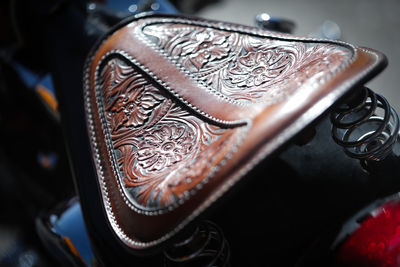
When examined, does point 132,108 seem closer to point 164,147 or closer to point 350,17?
point 164,147

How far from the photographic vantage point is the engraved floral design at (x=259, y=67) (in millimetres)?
556

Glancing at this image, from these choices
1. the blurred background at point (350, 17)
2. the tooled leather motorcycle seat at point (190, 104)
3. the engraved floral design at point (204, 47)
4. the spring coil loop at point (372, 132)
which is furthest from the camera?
the blurred background at point (350, 17)

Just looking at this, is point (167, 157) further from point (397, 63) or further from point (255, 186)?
point (397, 63)

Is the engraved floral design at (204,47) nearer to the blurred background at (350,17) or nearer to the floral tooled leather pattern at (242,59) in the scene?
the floral tooled leather pattern at (242,59)

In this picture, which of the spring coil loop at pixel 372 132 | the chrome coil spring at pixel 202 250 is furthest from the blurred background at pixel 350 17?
the chrome coil spring at pixel 202 250

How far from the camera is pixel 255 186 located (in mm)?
650

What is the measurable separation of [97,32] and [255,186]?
0.59 meters

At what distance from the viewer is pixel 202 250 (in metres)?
0.54

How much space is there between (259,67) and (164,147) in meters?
0.21

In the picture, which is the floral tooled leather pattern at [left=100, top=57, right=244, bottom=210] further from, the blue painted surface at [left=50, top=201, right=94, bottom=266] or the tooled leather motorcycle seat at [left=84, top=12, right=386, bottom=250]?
the blue painted surface at [left=50, top=201, right=94, bottom=266]

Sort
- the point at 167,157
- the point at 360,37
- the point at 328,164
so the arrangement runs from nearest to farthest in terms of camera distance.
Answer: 1. the point at 167,157
2. the point at 328,164
3. the point at 360,37

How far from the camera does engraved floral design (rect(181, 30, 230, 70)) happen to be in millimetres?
639

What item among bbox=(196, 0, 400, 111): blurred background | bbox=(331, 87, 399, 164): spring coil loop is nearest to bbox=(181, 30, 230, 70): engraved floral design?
bbox=(331, 87, 399, 164): spring coil loop

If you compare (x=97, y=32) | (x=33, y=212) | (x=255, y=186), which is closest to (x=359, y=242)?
(x=255, y=186)
